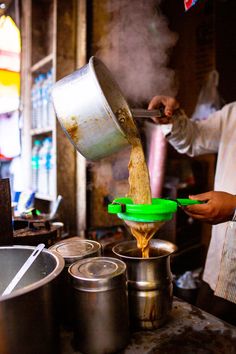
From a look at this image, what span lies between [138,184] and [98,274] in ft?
1.70

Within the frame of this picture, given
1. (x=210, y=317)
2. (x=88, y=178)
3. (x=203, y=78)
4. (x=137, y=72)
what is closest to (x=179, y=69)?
(x=203, y=78)

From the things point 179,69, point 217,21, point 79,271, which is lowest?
point 79,271

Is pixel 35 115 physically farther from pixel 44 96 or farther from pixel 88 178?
pixel 88 178

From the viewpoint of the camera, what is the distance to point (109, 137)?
121 centimetres

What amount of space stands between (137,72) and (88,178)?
106 centimetres

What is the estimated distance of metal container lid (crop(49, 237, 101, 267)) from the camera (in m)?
1.16

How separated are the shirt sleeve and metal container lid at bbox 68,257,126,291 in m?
1.28

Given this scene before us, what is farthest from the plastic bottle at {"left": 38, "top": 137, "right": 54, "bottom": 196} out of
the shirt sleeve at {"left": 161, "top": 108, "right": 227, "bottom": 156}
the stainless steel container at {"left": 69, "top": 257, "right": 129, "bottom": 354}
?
the stainless steel container at {"left": 69, "top": 257, "right": 129, "bottom": 354}

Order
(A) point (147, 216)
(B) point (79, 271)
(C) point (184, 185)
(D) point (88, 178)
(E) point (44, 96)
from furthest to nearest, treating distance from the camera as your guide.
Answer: (C) point (184, 185)
(E) point (44, 96)
(D) point (88, 178)
(A) point (147, 216)
(B) point (79, 271)

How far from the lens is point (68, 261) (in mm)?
1157

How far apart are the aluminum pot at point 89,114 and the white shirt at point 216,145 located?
A: 954 millimetres

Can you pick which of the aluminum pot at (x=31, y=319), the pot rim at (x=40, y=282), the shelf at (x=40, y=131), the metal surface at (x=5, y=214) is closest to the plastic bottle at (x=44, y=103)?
the shelf at (x=40, y=131)

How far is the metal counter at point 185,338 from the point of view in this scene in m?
1.00

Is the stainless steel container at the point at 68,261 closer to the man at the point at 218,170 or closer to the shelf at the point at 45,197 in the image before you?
the man at the point at 218,170
